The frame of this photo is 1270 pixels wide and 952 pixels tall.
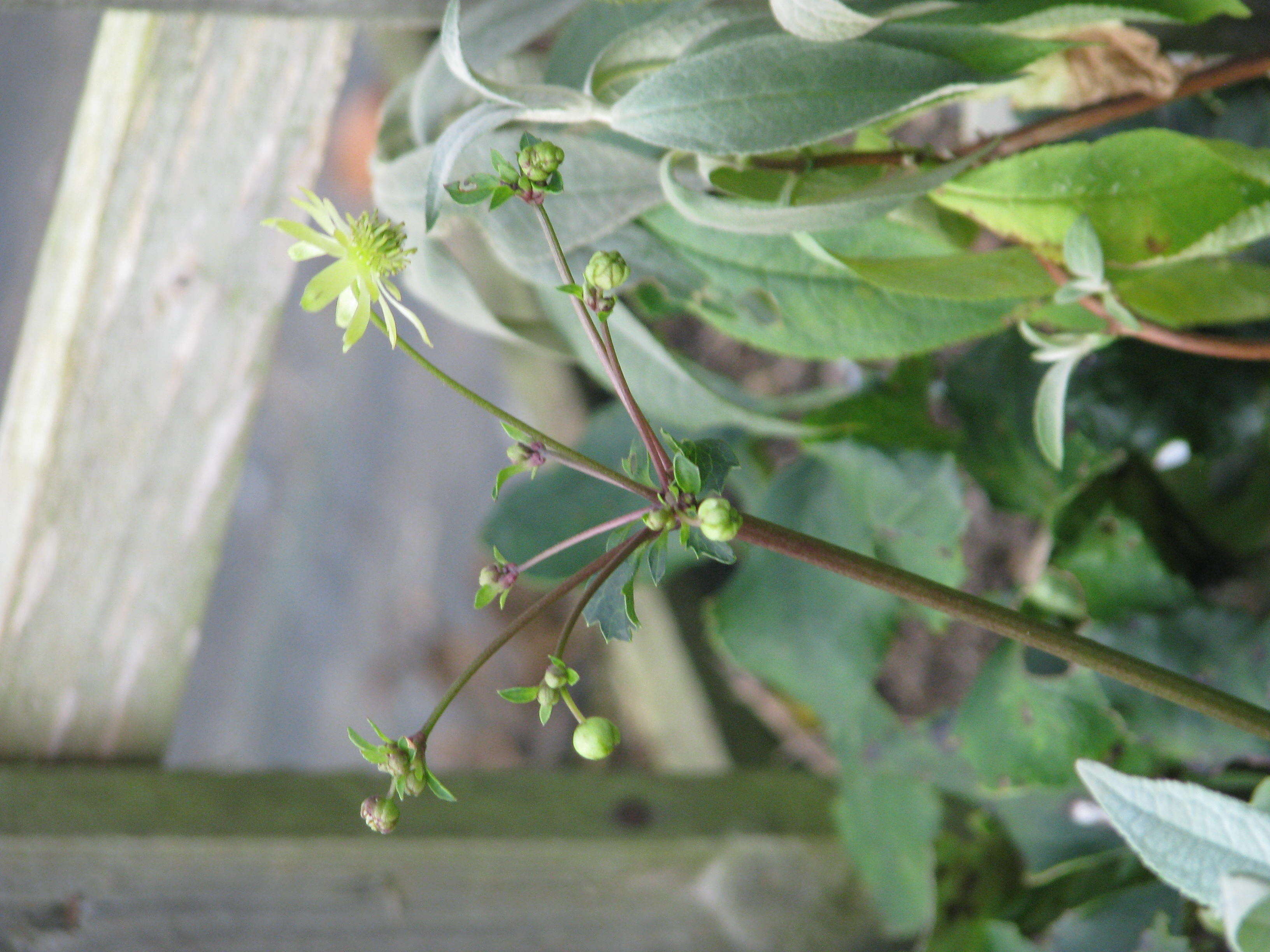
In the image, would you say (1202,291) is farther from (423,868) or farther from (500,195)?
(423,868)

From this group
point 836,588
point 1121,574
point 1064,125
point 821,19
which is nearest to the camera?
point 821,19

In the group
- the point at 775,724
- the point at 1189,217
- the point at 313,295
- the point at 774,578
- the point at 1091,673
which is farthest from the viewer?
the point at 775,724

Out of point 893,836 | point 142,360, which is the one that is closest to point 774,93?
point 142,360

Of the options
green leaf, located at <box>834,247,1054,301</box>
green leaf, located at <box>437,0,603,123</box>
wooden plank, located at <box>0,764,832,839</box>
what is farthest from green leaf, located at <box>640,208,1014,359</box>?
wooden plank, located at <box>0,764,832,839</box>

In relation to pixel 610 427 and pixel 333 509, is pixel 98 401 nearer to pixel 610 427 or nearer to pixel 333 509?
pixel 610 427

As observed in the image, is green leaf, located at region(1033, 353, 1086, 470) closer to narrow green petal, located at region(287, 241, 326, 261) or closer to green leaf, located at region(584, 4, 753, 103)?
green leaf, located at region(584, 4, 753, 103)

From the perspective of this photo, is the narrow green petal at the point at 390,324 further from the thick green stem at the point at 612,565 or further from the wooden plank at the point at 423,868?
the wooden plank at the point at 423,868

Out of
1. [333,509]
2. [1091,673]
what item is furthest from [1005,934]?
[333,509]
